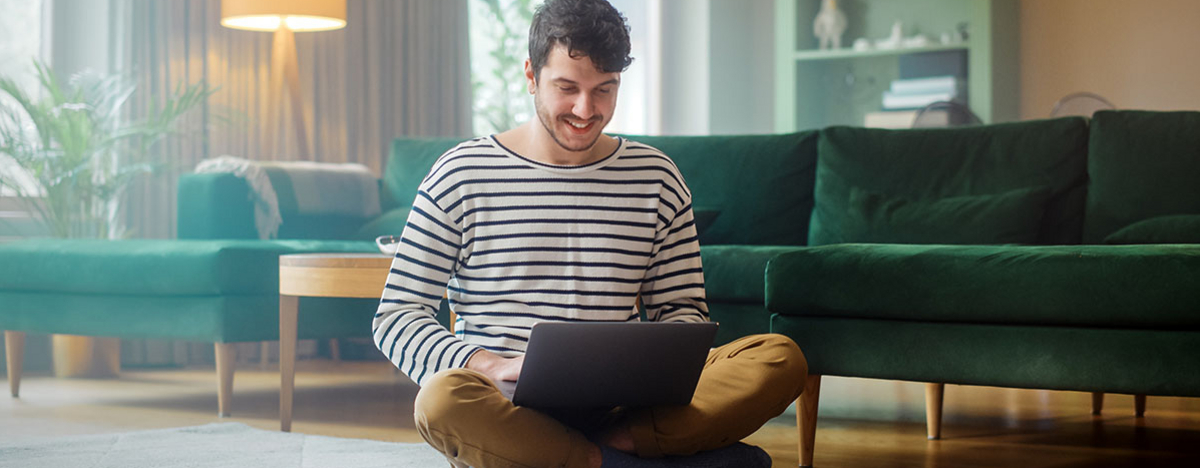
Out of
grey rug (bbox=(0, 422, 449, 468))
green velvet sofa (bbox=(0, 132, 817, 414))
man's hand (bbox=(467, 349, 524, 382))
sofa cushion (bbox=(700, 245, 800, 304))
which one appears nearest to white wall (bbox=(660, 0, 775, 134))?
green velvet sofa (bbox=(0, 132, 817, 414))

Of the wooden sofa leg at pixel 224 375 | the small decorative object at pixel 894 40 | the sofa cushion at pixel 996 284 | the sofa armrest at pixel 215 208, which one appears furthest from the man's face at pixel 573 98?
the small decorative object at pixel 894 40

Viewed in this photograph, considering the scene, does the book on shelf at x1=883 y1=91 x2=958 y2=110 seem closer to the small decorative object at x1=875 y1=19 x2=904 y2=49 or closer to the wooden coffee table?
the small decorative object at x1=875 y1=19 x2=904 y2=49

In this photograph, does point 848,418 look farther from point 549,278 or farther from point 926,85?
point 926,85

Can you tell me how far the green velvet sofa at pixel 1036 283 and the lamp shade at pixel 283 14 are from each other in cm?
214

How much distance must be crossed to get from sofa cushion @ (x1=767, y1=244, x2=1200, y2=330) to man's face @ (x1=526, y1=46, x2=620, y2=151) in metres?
0.74

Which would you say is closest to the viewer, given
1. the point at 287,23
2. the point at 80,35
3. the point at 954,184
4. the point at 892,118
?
the point at 954,184

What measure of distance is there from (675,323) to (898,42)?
3988 millimetres

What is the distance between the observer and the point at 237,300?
2914 mm

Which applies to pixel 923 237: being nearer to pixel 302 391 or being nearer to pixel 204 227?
pixel 302 391

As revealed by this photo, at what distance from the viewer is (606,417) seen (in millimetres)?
1578

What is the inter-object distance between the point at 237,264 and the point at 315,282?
1.41ft

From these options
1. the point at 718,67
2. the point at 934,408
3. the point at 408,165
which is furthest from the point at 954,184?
the point at 718,67

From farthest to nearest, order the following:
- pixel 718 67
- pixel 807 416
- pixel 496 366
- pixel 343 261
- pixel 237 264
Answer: pixel 718 67
pixel 237 264
pixel 343 261
pixel 807 416
pixel 496 366

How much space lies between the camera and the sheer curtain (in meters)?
4.23
